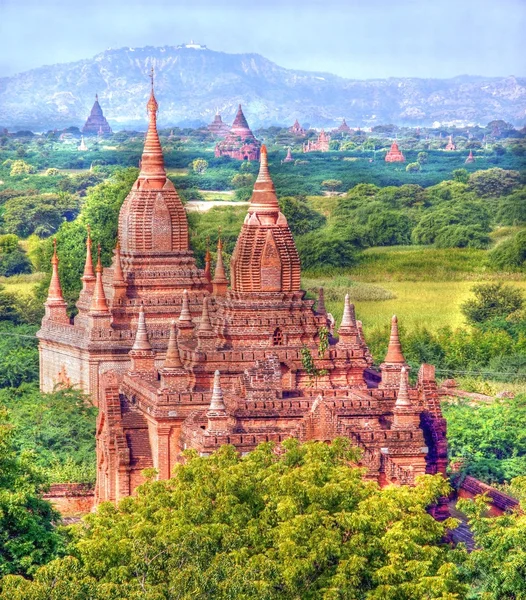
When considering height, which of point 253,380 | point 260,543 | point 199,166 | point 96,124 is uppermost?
point 260,543

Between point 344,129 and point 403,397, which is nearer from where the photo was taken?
point 403,397

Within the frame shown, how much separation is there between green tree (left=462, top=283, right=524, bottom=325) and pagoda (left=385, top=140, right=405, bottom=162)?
19.2 metres

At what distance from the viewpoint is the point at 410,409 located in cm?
4575

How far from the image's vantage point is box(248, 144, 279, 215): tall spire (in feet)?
169

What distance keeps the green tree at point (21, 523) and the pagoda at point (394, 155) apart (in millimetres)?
58100

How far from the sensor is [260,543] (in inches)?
1447

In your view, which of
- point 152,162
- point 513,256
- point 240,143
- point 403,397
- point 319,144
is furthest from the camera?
point 319,144

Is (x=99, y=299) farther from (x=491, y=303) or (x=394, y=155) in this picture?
(x=394, y=155)

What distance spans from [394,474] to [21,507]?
919 centimetres

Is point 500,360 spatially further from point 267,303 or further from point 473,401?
point 267,303

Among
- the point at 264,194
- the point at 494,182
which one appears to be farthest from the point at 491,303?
the point at 264,194

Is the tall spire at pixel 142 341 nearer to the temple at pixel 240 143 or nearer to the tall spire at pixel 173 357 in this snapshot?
the tall spire at pixel 173 357

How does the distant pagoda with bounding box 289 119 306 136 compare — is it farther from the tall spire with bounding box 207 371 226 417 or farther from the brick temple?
the tall spire with bounding box 207 371 226 417

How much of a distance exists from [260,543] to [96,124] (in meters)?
83.0
